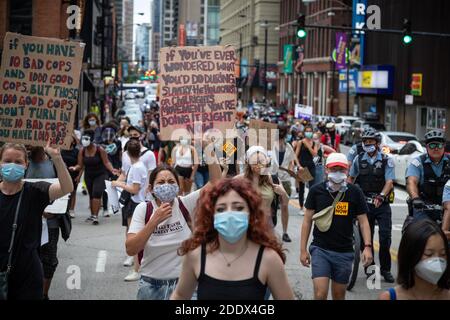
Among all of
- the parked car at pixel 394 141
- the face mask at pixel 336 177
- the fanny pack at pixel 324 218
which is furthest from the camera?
the parked car at pixel 394 141

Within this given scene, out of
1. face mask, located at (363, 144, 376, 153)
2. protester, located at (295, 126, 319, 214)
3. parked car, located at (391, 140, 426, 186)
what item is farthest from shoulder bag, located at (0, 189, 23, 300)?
parked car, located at (391, 140, 426, 186)

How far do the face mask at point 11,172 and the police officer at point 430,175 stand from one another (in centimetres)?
442

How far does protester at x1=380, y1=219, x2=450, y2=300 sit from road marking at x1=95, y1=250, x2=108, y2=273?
6753mm

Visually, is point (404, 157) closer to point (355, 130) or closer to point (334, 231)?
point (334, 231)

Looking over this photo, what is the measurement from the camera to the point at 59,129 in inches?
328

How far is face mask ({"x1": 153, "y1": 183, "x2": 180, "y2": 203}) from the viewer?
620 cm

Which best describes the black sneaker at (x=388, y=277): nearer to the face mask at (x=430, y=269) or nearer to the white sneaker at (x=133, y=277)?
the white sneaker at (x=133, y=277)

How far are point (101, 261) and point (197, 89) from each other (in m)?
2.80

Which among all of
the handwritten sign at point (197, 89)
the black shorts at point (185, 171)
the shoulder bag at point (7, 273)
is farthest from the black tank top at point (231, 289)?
the black shorts at point (185, 171)

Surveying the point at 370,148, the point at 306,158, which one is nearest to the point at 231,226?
the point at 370,148

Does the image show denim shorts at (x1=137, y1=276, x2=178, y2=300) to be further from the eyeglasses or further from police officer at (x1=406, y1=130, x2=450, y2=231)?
the eyeglasses

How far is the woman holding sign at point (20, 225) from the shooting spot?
19.6 ft

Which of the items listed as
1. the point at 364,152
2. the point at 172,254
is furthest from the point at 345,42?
the point at 172,254

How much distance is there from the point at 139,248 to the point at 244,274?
162 centimetres
